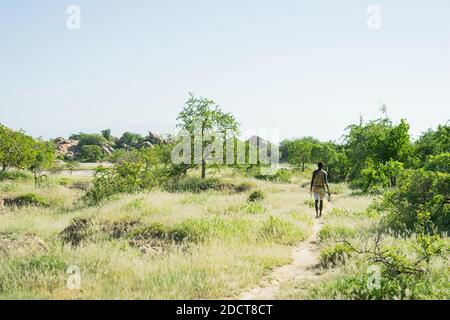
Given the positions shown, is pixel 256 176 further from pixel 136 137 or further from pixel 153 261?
pixel 136 137

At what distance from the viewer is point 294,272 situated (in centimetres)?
868

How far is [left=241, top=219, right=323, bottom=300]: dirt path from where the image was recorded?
7.16m

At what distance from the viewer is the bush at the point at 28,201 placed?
68.0 feet

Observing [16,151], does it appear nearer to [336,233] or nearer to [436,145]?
[336,233]

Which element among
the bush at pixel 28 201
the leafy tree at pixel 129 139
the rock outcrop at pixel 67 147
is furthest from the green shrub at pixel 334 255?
the leafy tree at pixel 129 139

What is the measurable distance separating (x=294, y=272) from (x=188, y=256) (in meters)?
2.31

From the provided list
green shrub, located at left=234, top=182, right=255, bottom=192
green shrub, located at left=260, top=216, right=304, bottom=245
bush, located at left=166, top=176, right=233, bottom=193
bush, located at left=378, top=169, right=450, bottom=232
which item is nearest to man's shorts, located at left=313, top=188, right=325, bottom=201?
bush, located at left=378, top=169, right=450, bottom=232

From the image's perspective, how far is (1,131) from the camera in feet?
114

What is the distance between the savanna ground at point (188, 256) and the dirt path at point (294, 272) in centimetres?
2

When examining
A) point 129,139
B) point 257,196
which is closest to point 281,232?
point 257,196

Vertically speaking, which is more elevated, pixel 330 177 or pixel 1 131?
pixel 1 131

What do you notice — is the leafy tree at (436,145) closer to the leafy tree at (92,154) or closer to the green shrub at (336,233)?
the green shrub at (336,233)
